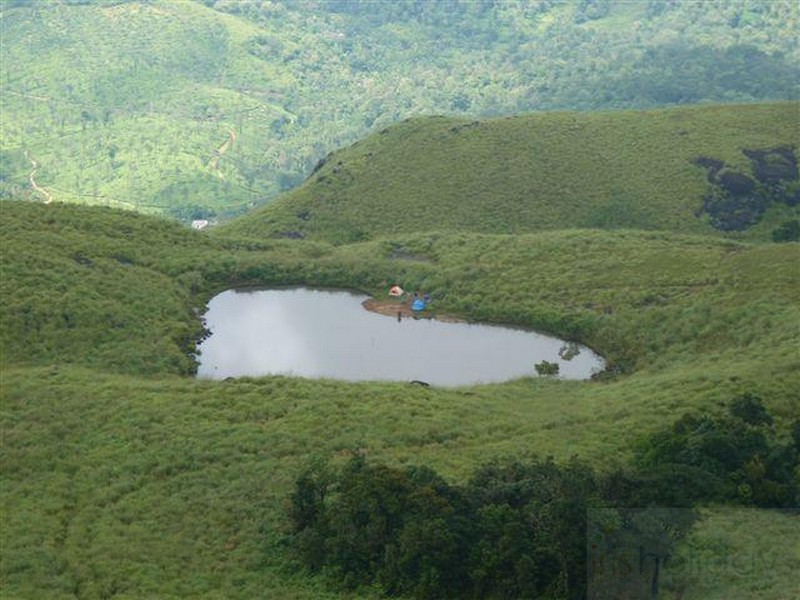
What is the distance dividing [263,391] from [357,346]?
10251mm

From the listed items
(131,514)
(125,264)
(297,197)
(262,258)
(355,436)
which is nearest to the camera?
(131,514)

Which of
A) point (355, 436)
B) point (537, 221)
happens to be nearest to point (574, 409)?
point (355, 436)

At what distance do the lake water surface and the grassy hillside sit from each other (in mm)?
1564

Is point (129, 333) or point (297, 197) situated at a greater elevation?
point (297, 197)

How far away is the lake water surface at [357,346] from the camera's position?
50844mm

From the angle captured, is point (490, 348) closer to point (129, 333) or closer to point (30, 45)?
point (129, 333)

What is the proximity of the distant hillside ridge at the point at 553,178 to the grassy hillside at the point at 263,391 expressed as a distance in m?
11.6

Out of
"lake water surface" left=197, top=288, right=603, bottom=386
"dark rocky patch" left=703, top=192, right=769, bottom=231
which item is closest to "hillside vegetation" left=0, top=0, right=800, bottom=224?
"dark rocky patch" left=703, top=192, right=769, bottom=231

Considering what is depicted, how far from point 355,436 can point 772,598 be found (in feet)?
57.4

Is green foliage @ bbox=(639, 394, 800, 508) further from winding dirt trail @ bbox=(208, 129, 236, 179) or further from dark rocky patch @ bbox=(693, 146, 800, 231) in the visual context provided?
winding dirt trail @ bbox=(208, 129, 236, 179)

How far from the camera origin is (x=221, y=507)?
3597 centimetres

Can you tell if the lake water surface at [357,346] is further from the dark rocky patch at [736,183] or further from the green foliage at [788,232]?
the dark rocky patch at [736,183]

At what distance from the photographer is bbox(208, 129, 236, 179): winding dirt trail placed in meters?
158

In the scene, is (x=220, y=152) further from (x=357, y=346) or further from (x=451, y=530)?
(x=451, y=530)
